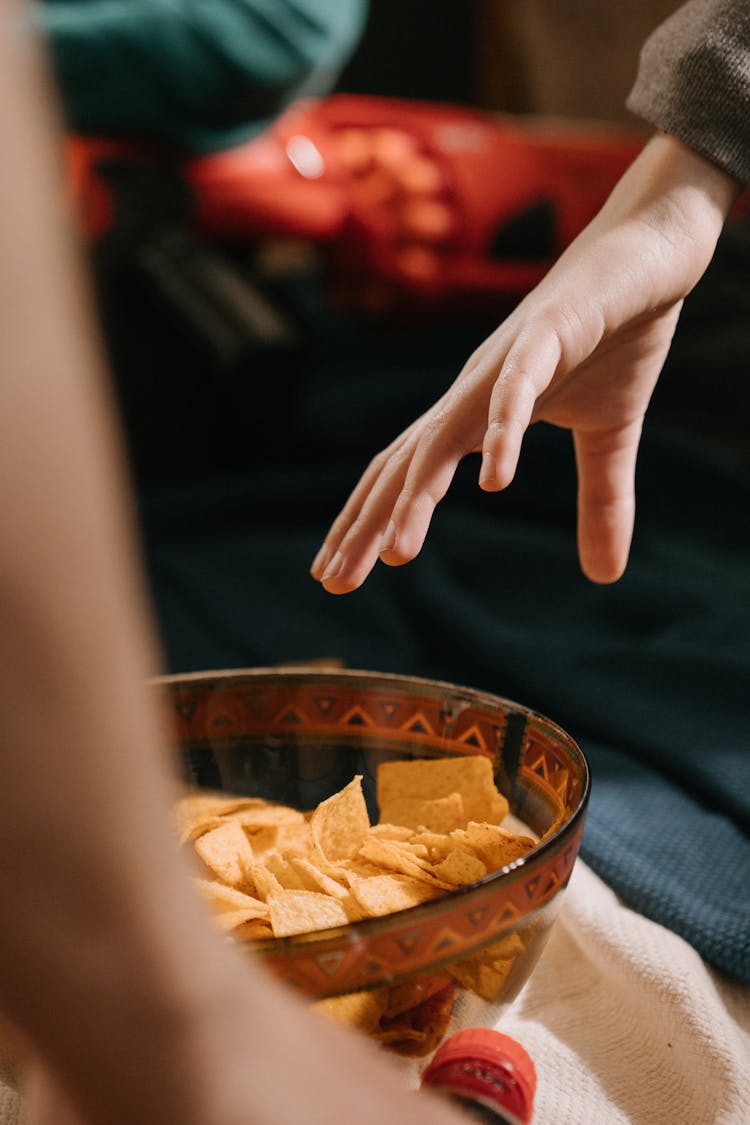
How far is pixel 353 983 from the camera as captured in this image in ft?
1.06

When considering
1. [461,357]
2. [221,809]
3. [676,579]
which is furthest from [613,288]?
[461,357]

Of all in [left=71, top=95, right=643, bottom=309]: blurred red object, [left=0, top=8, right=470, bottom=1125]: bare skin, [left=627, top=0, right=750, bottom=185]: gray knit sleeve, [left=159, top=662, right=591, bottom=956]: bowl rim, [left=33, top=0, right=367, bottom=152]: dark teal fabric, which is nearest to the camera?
[left=0, top=8, right=470, bottom=1125]: bare skin

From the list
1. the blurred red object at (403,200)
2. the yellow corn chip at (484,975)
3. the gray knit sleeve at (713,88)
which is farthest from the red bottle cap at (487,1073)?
the blurred red object at (403,200)

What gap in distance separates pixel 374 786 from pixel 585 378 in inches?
9.0

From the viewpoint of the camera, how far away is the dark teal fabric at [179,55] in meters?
1.34

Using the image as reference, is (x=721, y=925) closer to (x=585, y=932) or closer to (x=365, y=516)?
(x=585, y=932)

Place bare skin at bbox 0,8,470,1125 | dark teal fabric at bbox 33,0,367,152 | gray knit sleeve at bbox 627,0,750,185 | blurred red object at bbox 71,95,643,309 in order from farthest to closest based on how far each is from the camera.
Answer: blurred red object at bbox 71,95,643,309
dark teal fabric at bbox 33,0,367,152
gray knit sleeve at bbox 627,0,750,185
bare skin at bbox 0,8,470,1125

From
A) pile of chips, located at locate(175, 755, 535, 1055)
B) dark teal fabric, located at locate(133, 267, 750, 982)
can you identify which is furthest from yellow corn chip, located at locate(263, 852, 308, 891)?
dark teal fabric, located at locate(133, 267, 750, 982)

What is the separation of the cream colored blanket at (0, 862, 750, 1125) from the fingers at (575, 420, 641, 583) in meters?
0.17

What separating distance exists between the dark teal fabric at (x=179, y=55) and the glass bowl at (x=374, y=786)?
1.09 meters

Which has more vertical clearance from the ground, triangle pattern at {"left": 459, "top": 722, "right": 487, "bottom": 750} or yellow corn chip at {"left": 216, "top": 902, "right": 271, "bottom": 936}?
yellow corn chip at {"left": 216, "top": 902, "right": 271, "bottom": 936}

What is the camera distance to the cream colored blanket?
1.33ft

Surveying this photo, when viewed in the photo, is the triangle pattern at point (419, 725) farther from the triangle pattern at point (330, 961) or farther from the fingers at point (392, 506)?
the triangle pattern at point (330, 961)

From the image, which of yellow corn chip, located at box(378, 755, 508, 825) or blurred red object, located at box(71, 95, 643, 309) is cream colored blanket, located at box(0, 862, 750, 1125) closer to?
yellow corn chip, located at box(378, 755, 508, 825)
